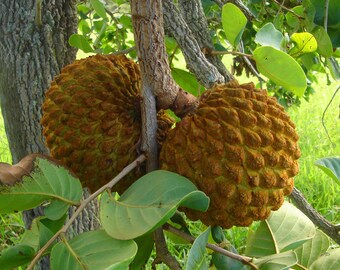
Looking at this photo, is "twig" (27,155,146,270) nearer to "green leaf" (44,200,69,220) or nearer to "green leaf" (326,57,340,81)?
"green leaf" (44,200,69,220)

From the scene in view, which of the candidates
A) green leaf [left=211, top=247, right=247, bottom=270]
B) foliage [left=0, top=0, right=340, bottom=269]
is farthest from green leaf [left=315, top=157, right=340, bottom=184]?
green leaf [left=211, top=247, right=247, bottom=270]

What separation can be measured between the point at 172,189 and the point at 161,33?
185 mm

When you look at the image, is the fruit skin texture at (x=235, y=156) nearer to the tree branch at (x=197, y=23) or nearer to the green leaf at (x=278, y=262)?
the green leaf at (x=278, y=262)

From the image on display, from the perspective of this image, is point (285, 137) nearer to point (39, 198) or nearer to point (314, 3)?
point (39, 198)

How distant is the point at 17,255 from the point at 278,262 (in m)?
0.29

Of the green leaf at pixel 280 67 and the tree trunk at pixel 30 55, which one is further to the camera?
the tree trunk at pixel 30 55

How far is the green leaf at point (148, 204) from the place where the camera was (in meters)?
0.51

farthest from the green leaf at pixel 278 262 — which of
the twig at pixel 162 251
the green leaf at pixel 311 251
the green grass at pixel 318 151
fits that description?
the green grass at pixel 318 151

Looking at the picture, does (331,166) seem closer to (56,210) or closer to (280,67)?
(280,67)

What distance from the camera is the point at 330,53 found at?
1.02 metres

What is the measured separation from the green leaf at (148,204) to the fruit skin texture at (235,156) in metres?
0.04

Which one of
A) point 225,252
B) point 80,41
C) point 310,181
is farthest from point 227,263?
point 310,181

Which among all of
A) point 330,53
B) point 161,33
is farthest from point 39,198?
point 330,53

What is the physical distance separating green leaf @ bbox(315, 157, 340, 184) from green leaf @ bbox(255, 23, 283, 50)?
0.63ft
